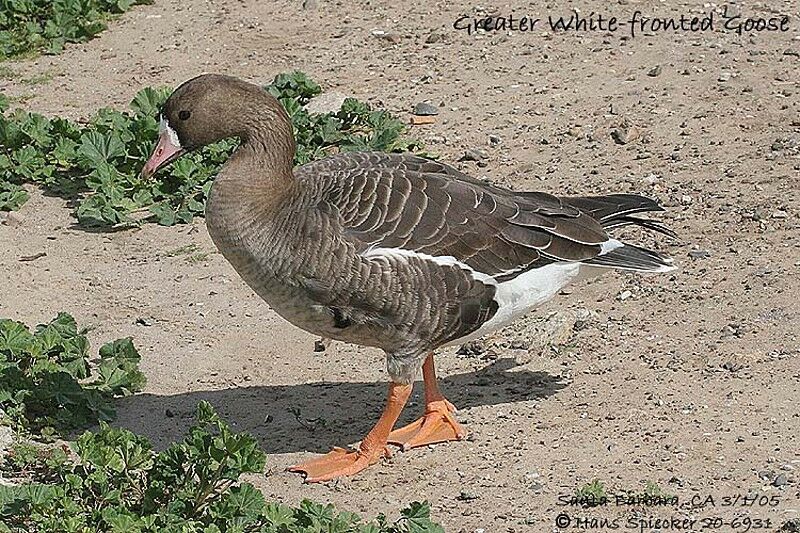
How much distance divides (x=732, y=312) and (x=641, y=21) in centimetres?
419

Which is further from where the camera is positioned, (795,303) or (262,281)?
(795,303)

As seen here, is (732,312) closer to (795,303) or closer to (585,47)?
(795,303)

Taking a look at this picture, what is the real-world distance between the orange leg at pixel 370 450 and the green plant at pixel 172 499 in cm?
72

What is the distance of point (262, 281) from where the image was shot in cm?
650

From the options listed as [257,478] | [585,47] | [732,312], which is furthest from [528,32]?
[257,478]

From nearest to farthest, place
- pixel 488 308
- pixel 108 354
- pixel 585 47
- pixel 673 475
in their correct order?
pixel 673 475 → pixel 488 308 → pixel 108 354 → pixel 585 47

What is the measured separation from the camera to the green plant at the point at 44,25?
11.8 m

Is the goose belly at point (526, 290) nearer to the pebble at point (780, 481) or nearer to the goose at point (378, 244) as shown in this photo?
the goose at point (378, 244)

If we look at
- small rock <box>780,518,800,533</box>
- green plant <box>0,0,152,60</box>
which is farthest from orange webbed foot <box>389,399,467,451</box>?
green plant <box>0,0,152,60</box>

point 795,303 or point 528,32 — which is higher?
point 528,32

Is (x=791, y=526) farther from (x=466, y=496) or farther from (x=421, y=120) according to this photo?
(x=421, y=120)

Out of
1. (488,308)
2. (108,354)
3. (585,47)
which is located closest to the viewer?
(488,308)

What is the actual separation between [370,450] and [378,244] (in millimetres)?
1050

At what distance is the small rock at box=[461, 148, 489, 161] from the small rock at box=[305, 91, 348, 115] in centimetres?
122
